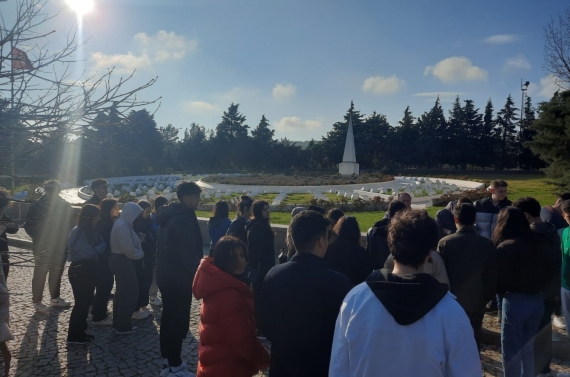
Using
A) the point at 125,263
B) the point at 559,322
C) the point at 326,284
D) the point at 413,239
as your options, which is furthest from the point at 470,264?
the point at 125,263

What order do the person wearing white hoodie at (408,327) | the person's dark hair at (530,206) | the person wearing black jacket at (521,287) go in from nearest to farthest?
1. the person wearing white hoodie at (408,327)
2. the person wearing black jacket at (521,287)
3. the person's dark hair at (530,206)

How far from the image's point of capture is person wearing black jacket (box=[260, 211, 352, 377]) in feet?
7.62

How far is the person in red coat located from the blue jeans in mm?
2087

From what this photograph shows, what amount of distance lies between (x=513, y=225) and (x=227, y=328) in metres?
2.52

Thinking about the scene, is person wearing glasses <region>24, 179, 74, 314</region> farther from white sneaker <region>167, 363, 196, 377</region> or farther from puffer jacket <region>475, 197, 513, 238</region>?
puffer jacket <region>475, 197, 513, 238</region>

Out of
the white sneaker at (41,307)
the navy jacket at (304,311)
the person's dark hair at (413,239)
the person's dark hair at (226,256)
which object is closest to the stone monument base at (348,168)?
the white sneaker at (41,307)

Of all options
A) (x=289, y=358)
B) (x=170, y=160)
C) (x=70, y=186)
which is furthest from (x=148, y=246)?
(x=170, y=160)

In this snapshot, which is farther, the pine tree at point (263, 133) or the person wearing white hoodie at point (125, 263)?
the pine tree at point (263, 133)

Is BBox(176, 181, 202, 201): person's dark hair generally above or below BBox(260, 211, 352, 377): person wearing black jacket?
above

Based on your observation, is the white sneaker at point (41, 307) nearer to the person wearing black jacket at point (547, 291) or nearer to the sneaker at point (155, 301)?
the sneaker at point (155, 301)

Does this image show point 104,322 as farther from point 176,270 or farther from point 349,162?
point 349,162

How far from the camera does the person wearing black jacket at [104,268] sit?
5.16 m

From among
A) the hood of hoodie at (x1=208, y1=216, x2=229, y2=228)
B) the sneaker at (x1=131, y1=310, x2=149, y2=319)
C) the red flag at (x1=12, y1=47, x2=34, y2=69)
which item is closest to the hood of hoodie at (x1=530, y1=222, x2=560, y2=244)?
the hood of hoodie at (x1=208, y1=216, x2=229, y2=228)

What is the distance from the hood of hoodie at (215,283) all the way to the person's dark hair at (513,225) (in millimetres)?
2268
